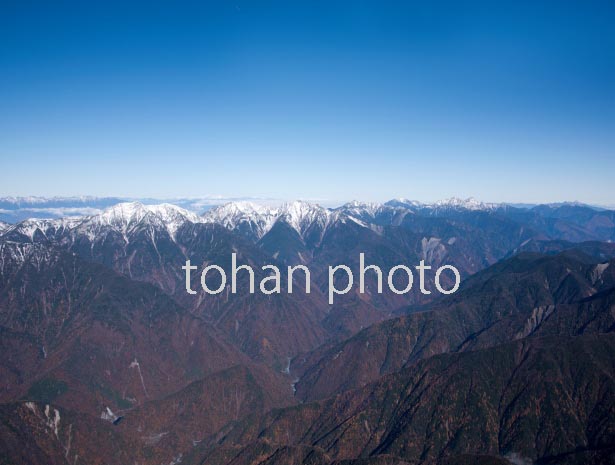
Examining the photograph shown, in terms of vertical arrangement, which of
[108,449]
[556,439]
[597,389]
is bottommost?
[108,449]

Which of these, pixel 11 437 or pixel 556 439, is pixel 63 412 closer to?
pixel 11 437

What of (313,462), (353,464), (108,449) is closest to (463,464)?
(353,464)

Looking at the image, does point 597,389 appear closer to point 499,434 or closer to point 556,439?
point 556,439

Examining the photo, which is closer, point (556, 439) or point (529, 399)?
point (556, 439)

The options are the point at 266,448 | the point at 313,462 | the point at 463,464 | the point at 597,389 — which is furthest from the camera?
the point at 597,389

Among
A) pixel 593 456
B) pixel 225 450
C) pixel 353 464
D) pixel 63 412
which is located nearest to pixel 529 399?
pixel 593 456

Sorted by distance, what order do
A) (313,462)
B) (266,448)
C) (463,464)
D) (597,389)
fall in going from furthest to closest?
(597,389) < (266,448) < (313,462) < (463,464)

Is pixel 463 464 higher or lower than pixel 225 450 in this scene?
higher

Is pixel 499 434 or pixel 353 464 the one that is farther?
pixel 499 434

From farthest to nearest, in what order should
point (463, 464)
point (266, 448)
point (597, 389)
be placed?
point (597, 389) < point (266, 448) < point (463, 464)
